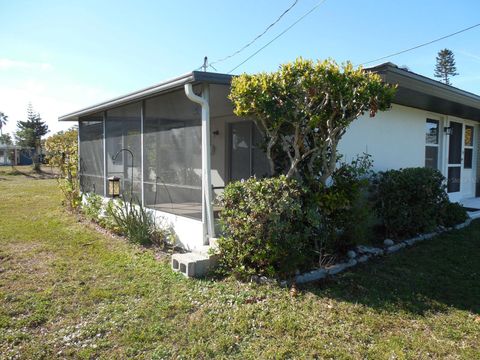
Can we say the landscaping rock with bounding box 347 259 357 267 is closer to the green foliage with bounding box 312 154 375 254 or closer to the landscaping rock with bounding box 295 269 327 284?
the green foliage with bounding box 312 154 375 254

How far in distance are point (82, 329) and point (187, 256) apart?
158 centimetres

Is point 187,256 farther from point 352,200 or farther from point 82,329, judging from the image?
point 352,200

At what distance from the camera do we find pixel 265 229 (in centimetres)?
396

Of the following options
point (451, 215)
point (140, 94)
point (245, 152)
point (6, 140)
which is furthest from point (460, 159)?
point (6, 140)

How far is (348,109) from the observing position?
4.17 metres

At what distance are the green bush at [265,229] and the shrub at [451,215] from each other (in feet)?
12.4

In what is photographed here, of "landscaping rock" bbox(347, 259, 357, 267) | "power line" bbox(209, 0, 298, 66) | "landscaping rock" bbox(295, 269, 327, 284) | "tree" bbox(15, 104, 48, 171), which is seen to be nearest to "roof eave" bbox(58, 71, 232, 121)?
"landscaping rock" bbox(295, 269, 327, 284)

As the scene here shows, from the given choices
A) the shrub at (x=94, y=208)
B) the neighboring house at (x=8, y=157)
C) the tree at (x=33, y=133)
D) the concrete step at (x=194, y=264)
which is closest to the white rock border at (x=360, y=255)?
the concrete step at (x=194, y=264)

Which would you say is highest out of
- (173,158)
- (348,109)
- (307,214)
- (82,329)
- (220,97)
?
(220,97)

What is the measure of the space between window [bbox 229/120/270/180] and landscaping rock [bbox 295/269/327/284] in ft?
10.5

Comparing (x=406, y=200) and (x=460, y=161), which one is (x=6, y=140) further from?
(x=406, y=200)

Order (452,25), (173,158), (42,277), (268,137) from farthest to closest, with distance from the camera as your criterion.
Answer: (452,25) < (173,158) < (268,137) < (42,277)

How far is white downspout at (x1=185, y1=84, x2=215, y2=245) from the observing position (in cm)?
466

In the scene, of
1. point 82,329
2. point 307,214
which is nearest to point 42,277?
point 82,329
